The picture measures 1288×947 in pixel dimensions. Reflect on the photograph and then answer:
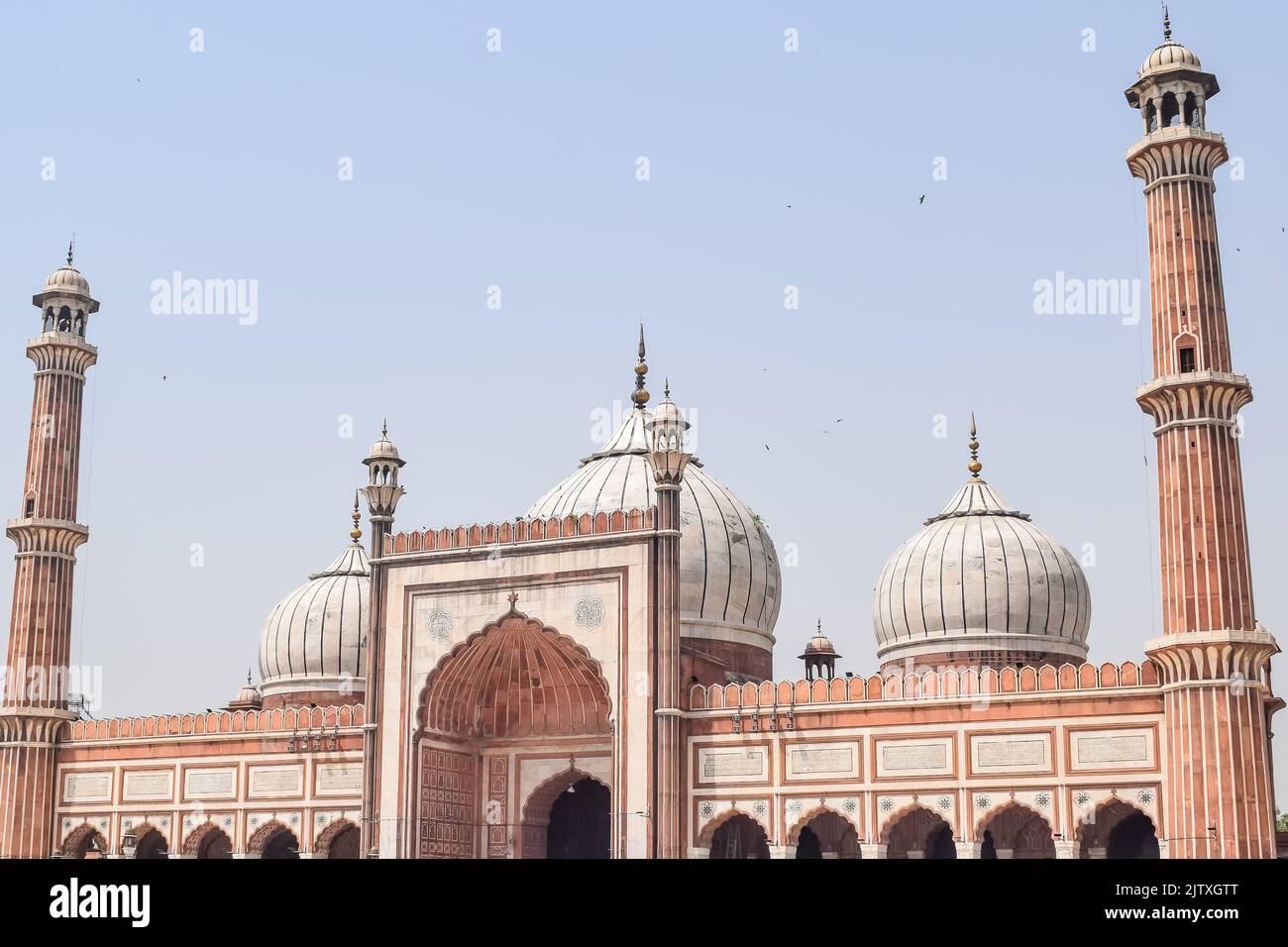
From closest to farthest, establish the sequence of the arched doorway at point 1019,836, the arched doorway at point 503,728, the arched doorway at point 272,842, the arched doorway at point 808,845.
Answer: the arched doorway at point 1019,836, the arched doorway at point 503,728, the arched doorway at point 808,845, the arched doorway at point 272,842

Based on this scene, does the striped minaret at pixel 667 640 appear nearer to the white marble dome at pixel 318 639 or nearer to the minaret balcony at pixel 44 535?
the white marble dome at pixel 318 639

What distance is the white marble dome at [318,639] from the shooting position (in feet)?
102

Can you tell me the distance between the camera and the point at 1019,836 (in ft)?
75.0

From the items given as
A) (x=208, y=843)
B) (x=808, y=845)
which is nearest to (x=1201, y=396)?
(x=808, y=845)

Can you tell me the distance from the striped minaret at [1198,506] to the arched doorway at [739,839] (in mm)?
6837

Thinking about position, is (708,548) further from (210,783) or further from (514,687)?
(210,783)

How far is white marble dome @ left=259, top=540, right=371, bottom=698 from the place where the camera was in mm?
31125

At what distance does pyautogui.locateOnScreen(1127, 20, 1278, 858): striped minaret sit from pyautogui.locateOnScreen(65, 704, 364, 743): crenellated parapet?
12955 millimetres

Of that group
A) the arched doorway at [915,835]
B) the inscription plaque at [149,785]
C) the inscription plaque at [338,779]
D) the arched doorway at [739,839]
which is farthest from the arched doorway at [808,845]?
the inscription plaque at [149,785]
